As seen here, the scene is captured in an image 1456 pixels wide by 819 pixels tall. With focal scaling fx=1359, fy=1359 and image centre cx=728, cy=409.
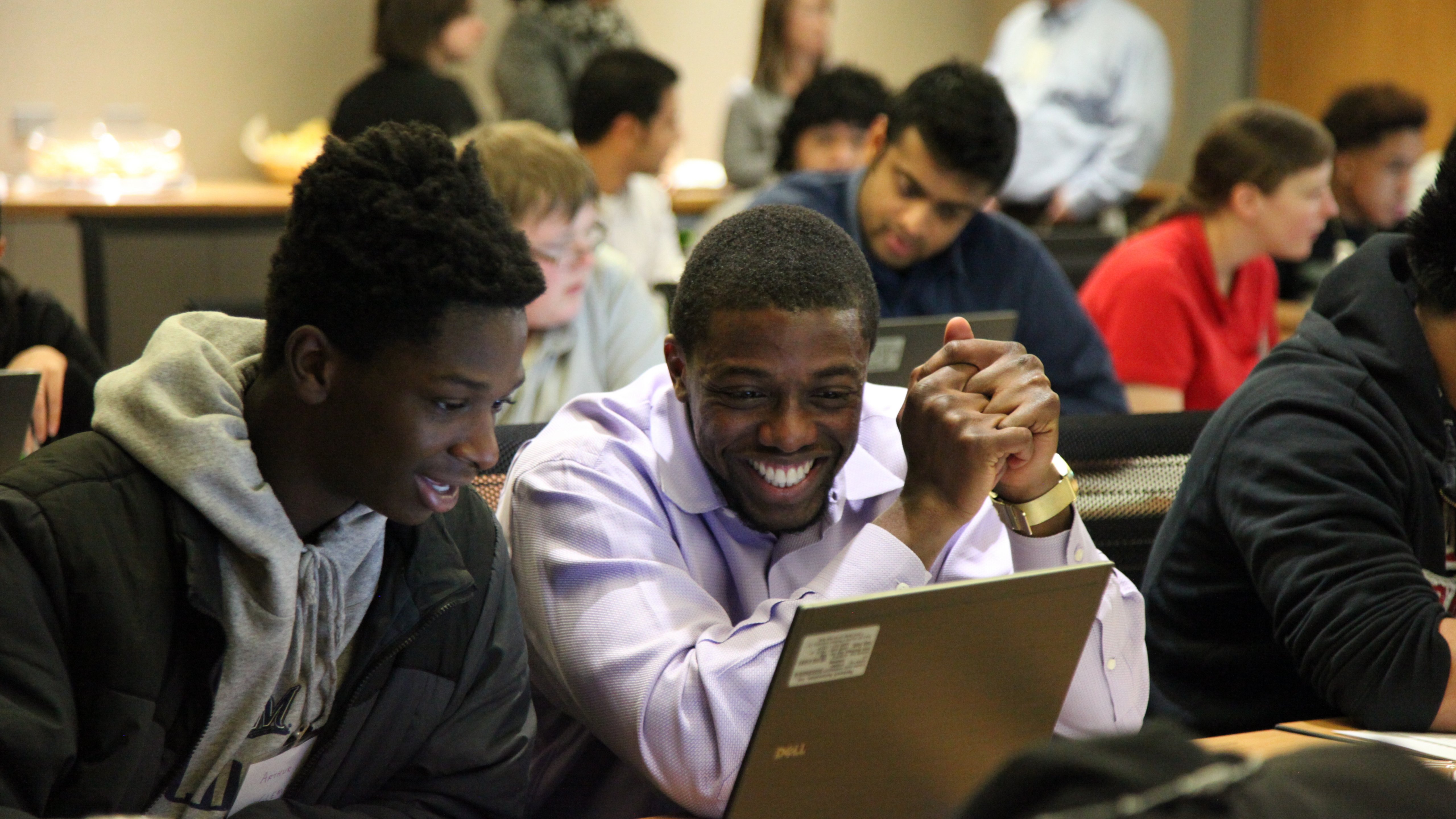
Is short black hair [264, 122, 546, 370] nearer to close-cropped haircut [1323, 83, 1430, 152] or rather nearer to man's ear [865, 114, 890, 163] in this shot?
man's ear [865, 114, 890, 163]

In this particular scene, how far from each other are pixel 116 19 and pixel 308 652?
5278 mm

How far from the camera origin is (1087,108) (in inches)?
226

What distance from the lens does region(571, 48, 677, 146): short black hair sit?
12.5 feet

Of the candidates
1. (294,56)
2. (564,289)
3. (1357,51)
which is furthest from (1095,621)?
(1357,51)

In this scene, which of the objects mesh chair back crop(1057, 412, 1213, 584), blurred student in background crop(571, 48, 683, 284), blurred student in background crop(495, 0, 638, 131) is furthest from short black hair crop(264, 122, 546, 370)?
blurred student in background crop(495, 0, 638, 131)

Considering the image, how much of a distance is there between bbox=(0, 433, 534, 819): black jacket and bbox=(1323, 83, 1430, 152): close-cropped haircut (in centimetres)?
389

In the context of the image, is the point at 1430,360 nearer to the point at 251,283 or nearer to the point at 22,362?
the point at 22,362

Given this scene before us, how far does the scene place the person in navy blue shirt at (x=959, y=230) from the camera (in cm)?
260

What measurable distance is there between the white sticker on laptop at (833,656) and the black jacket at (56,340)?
1.73m

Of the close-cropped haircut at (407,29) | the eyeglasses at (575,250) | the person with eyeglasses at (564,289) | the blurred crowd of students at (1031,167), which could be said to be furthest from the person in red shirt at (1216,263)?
the close-cropped haircut at (407,29)

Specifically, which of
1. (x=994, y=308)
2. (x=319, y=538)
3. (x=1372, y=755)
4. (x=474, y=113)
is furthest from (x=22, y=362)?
(x=474, y=113)

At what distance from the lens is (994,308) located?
2707 millimetres

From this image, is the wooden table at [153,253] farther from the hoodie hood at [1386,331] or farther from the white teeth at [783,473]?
the hoodie hood at [1386,331]

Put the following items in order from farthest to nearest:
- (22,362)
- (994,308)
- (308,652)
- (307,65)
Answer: (307,65)
(994,308)
(22,362)
(308,652)
